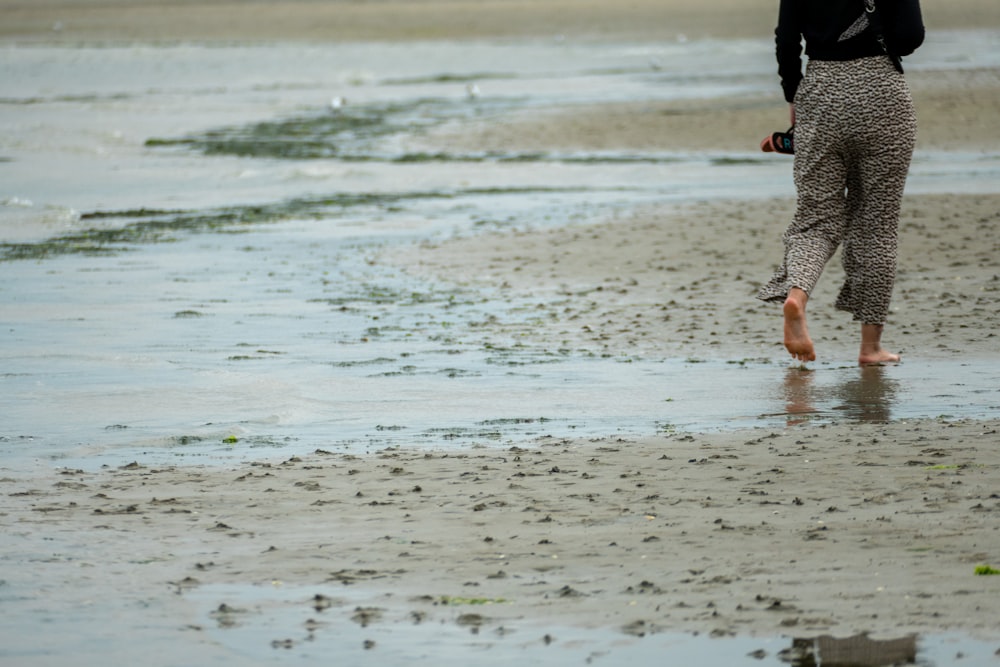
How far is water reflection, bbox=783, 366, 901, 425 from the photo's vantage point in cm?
633

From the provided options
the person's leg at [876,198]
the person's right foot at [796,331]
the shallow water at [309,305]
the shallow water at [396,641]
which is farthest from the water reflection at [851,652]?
the person's leg at [876,198]

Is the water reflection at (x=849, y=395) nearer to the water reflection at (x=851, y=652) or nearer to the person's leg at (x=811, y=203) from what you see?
the person's leg at (x=811, y=203)

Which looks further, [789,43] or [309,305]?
[309,305]

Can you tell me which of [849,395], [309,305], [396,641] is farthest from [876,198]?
[396,641]

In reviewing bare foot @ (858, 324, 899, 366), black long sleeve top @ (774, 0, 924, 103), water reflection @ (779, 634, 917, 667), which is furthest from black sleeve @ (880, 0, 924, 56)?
water reflection @ (779, 634, 917, 667)

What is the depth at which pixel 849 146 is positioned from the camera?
699cm

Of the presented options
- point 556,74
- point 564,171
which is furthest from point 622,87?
point 564,171

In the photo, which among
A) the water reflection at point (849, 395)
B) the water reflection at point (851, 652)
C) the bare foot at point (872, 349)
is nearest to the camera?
the water reflection at point (851, 652)

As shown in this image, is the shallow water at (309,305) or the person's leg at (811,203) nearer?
the shallow water at (309,305)

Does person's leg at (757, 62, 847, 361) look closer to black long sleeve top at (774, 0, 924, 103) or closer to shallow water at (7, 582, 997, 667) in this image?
black long sleeve top at (774, 0, 924, 103)

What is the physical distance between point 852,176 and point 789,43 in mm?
649

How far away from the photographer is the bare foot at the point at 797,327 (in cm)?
698

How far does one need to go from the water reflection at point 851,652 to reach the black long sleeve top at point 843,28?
3552 millimetres

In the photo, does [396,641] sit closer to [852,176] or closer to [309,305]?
[852,176]
